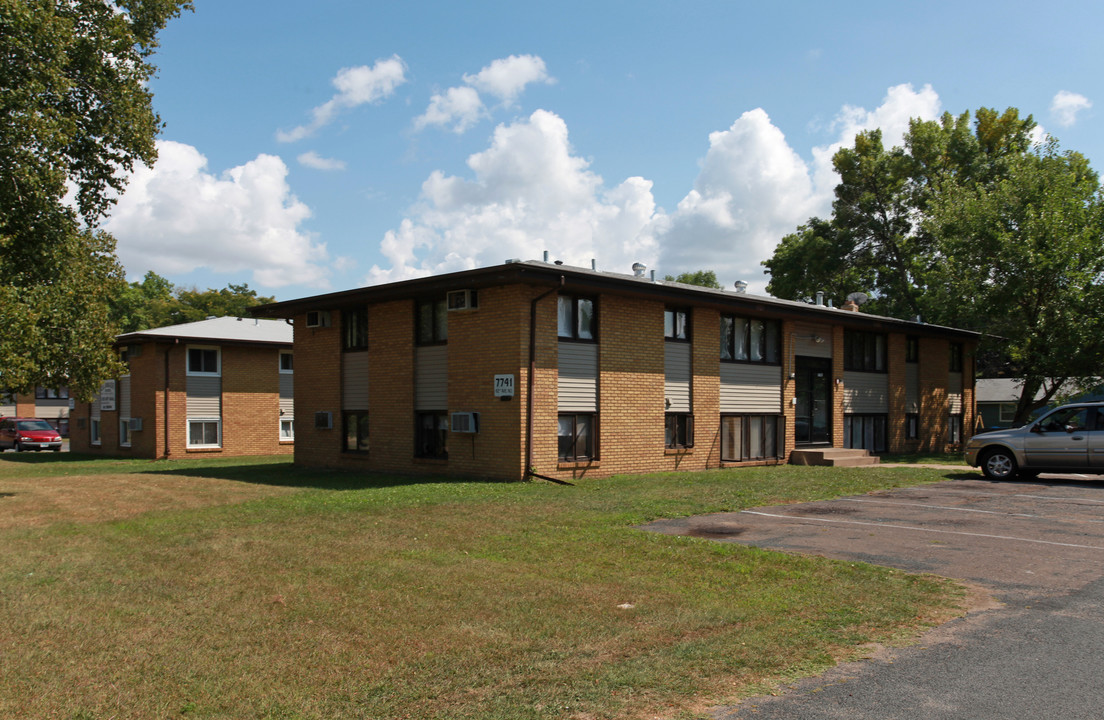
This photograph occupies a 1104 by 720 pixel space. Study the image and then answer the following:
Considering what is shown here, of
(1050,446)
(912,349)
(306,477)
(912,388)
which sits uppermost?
(912,349)

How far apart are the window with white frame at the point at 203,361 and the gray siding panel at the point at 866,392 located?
23856 millimetres

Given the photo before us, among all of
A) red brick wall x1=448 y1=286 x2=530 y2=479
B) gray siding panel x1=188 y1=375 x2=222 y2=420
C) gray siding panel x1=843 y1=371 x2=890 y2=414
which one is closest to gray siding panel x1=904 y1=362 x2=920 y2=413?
A: gray siding panel x1=843 y1=371 x2=890 y2=414

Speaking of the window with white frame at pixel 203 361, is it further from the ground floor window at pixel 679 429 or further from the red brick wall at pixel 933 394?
the red brick wall at pixel 933 394

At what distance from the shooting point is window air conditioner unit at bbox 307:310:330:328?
2405 cm

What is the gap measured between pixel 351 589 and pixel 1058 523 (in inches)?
411

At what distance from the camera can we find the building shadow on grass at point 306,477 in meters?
18.8

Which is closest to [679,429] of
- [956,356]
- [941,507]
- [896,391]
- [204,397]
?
[941,507]

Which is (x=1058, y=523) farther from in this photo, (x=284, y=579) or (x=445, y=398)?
(x=445, y=398)

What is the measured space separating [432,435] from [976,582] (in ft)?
47.7

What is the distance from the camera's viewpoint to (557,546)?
1036 centimetres

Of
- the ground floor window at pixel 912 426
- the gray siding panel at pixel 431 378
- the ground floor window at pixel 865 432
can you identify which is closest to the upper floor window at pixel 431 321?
the gray siding panel at pixel 431 378

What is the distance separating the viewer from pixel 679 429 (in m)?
22.0

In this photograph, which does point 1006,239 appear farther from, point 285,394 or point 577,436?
point 285,394

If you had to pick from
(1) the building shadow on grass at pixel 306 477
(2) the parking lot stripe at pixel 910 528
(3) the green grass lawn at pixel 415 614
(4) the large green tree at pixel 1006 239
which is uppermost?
(4) the large green tree at pixel 1006 239
